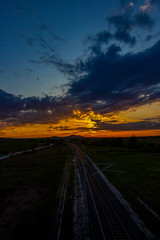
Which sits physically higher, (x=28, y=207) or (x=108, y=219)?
(x=28, y=207)

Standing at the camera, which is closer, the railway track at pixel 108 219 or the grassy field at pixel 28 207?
the railway track at pixel 108 219

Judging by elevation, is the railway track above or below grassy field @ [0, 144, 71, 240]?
below

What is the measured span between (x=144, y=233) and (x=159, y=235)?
4.32 ft

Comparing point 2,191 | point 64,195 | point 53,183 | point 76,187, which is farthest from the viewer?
point 53,183

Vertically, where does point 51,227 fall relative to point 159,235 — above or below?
above

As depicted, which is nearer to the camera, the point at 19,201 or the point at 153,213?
the point at 153,213

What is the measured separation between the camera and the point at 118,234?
12.2 m

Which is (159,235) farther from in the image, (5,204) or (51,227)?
(5,204)

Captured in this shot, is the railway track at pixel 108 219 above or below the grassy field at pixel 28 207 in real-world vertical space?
below

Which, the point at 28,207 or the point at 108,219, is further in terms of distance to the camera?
the point at 28,207

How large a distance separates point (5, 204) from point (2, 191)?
542cm

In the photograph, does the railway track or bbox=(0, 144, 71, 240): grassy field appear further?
bbox=(0, 144, 71, 240): grassy field

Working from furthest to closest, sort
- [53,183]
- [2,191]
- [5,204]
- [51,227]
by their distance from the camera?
[53,183]
[2,191]
[5,204]
[51,227]

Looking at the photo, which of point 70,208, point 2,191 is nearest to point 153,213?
point 70,208
